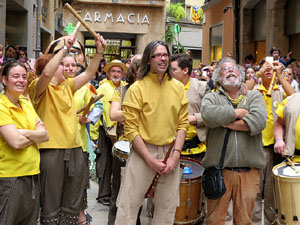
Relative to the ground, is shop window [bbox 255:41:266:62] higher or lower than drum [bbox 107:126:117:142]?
higher

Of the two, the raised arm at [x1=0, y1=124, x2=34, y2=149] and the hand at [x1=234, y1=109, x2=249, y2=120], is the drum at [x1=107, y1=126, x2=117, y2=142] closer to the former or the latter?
the hand at [x1=234, y1=109, x2=249, y2=120]

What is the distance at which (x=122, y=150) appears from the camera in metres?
5.43

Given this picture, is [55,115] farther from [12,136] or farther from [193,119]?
[193,119]

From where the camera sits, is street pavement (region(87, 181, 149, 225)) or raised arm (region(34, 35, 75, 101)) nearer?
raised arm (region(34, 35, 75, 101))

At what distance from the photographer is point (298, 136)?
496cm

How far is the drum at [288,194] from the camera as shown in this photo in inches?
178

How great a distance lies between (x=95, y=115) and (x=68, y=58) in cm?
132

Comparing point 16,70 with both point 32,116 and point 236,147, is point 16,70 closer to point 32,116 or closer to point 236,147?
point 32,116

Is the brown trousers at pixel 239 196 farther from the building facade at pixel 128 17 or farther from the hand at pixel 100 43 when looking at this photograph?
the building facade at pixel 128 17

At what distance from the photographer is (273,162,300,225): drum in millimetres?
4527

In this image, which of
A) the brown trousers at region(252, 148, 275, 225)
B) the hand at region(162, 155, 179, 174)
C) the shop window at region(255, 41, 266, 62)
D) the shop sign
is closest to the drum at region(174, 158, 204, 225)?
the hand at region(162, 155, 179, 174)

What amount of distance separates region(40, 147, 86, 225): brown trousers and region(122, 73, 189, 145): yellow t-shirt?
621mm

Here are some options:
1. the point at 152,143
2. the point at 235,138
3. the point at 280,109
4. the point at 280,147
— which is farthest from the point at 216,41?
the point at 152,143

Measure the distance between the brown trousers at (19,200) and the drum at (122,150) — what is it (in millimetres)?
1432
